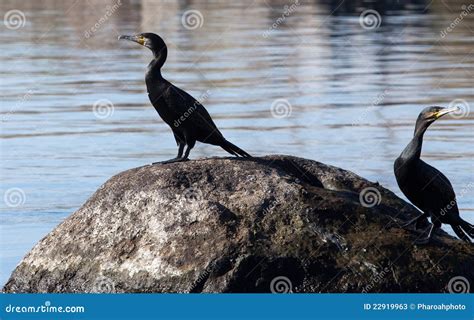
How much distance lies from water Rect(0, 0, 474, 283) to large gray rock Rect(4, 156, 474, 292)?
1805 mm

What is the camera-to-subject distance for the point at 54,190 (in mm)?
15531

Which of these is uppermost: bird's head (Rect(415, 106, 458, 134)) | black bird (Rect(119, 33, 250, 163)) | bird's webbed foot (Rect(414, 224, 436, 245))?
bird's head (Rect(415, 106, 458, 134))

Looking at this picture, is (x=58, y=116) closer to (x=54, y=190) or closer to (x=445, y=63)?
(x=54, y=190)

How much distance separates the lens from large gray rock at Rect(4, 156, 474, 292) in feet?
30.5

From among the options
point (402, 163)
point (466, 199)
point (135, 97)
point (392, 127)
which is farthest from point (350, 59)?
point (402, 163)

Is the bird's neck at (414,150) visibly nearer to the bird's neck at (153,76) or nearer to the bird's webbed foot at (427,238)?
the bird's webbed foot at (427,238)

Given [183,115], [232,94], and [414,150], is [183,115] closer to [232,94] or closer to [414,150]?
[414,150]

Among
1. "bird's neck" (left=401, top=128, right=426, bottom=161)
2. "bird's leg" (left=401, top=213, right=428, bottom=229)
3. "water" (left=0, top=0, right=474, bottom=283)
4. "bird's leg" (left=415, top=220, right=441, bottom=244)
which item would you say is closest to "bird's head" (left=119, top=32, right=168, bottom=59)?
"water" (left=0, top=0, right=474, bottom=283)

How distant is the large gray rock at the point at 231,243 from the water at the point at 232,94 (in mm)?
1805

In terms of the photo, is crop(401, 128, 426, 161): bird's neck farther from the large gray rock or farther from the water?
the water

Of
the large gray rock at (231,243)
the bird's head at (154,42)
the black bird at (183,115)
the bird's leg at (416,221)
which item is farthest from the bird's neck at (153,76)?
the bird's leg at (416,221)

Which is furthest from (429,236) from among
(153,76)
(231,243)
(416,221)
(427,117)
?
(153,76)

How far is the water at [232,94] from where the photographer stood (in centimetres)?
1678

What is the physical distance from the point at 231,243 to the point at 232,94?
51.3 feet
